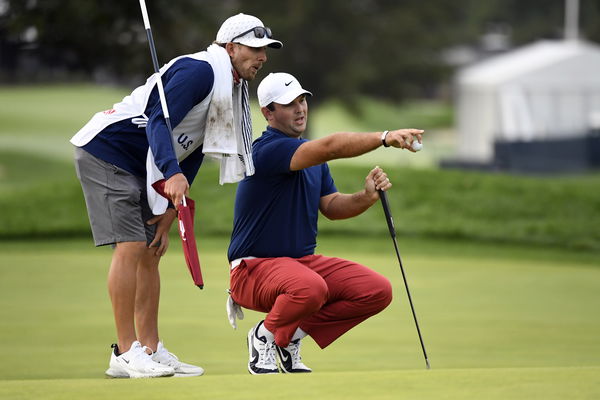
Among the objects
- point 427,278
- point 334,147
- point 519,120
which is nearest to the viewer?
point 334,147

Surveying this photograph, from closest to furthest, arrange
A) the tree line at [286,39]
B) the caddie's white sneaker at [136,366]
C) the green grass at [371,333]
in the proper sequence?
1. the green grass at [371,333]
2. the caddie's white sneaker at [136,366]
3. the tree line at [286,39]

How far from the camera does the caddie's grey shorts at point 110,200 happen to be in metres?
5.01

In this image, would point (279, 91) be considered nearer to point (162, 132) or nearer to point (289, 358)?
point (162, 132)

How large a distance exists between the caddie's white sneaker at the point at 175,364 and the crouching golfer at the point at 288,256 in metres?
0.25

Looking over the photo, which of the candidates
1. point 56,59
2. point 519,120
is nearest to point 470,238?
point 519,120

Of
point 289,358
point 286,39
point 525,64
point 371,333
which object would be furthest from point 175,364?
point 286,39

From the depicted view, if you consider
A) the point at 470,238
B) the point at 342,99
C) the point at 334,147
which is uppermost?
the point at 334,147

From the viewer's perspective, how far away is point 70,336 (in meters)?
6.40

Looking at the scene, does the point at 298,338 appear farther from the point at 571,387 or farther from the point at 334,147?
the point at 571,387

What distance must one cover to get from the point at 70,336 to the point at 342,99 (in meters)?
31.2

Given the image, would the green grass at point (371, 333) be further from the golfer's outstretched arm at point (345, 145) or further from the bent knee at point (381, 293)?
the golfer's outstretched arm at point (345, 145)

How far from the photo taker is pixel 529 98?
28.9m

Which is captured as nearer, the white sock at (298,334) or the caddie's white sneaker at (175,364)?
the caddie's white sneaker at (175,364)

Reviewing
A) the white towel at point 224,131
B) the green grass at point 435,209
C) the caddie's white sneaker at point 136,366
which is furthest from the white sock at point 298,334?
the green grass at point 435,209
